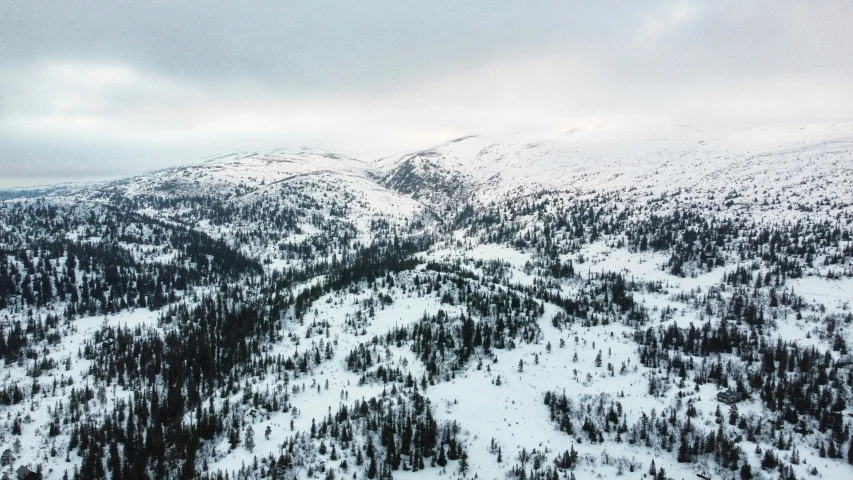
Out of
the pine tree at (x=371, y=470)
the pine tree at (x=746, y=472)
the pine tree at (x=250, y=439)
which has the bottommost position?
the pine tree at (x=746, y=472)

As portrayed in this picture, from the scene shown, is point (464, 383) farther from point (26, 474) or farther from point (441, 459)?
point (26, 474)

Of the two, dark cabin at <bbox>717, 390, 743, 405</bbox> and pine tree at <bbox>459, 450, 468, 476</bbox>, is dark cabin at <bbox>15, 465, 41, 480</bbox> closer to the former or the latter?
pine tree at <bbox>459, 450, 468, 476</bbox>

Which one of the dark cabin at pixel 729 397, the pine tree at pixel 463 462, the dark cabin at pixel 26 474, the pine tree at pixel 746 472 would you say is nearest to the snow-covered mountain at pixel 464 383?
the pine tree at pixel 463 462

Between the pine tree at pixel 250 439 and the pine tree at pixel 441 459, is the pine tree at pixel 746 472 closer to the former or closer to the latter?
the pine tree at pixel 441 459

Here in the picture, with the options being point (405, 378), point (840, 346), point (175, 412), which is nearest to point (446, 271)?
point (405, 378)

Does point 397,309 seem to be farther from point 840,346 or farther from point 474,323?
point 840,346

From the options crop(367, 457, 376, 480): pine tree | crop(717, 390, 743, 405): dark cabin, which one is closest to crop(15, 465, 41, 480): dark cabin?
crop(367, 457, 376, 480): pine tree

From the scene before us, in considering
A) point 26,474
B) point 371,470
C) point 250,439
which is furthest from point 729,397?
point 26,474

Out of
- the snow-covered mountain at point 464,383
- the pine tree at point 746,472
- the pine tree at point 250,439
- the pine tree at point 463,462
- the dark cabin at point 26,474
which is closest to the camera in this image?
the pine tree at point 746,472
